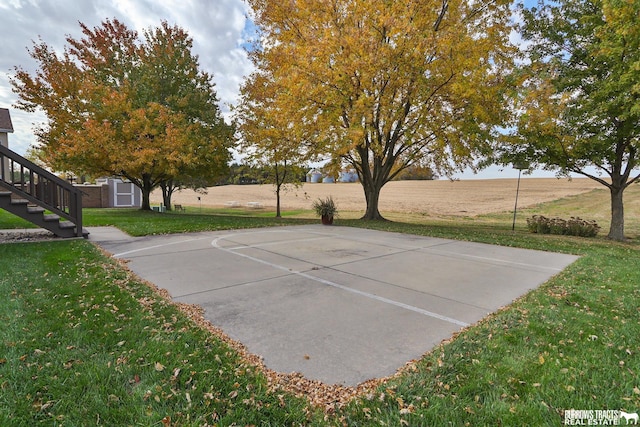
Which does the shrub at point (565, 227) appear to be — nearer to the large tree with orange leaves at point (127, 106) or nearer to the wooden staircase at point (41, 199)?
the large tree with orange leaves at point (127, 106)

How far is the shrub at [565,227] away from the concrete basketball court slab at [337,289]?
20.7 feet

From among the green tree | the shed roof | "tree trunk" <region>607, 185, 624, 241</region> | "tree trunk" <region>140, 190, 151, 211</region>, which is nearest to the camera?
the green tree

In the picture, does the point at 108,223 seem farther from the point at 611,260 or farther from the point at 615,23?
the point at 615,23

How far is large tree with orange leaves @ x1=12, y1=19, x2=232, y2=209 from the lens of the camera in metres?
12.6

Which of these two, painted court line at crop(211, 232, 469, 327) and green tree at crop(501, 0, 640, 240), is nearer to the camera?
painted court line at crop(211, 232, 469, 327)

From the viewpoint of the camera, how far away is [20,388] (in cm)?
209

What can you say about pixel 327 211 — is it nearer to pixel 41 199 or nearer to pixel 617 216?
pixel 41 199

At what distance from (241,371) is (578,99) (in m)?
13.6

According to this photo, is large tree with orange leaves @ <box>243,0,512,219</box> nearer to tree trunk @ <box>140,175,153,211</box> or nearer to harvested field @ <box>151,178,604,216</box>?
tree trunk @ <box>140,175,153,211</box>

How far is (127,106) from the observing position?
41.3 ft
